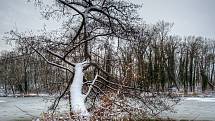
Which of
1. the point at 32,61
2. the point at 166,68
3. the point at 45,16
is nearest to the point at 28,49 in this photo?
the point at 32,61

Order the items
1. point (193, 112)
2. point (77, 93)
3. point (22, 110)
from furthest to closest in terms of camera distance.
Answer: point (193, 112)
point (22, 110)
point (77, 93)

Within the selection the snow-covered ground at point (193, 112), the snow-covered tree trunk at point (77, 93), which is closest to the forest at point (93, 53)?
the snow-covered tree trunk at point (77, 93)

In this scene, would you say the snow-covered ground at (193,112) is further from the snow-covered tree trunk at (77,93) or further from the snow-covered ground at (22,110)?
the snow-covered ground at (22,110)

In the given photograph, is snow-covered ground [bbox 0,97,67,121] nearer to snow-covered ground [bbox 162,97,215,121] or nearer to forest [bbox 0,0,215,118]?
forest [bbox 0,0,215,118]

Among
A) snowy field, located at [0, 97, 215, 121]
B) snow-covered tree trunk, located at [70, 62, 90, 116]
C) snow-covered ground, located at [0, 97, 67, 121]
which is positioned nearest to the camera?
snow-covered tree trunk, located at [70, 62, 90, 116]

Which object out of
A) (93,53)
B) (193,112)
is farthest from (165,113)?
(93,53)

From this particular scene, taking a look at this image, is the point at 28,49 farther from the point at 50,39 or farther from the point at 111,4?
the point at 111,4

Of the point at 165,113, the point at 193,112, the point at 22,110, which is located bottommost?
the point at 193,112

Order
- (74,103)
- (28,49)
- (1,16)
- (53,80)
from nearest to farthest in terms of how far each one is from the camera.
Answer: (74,103), (28,49), (53,80), (1,16)

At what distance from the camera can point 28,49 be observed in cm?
838

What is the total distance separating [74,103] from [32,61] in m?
2.65

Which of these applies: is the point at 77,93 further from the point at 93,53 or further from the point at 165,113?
the point at 165,113

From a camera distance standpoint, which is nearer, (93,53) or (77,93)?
(77,93)

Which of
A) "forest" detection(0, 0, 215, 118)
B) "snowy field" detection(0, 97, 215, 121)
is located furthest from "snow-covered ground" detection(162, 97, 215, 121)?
"forest" detection(0, 0, 215, 118)
